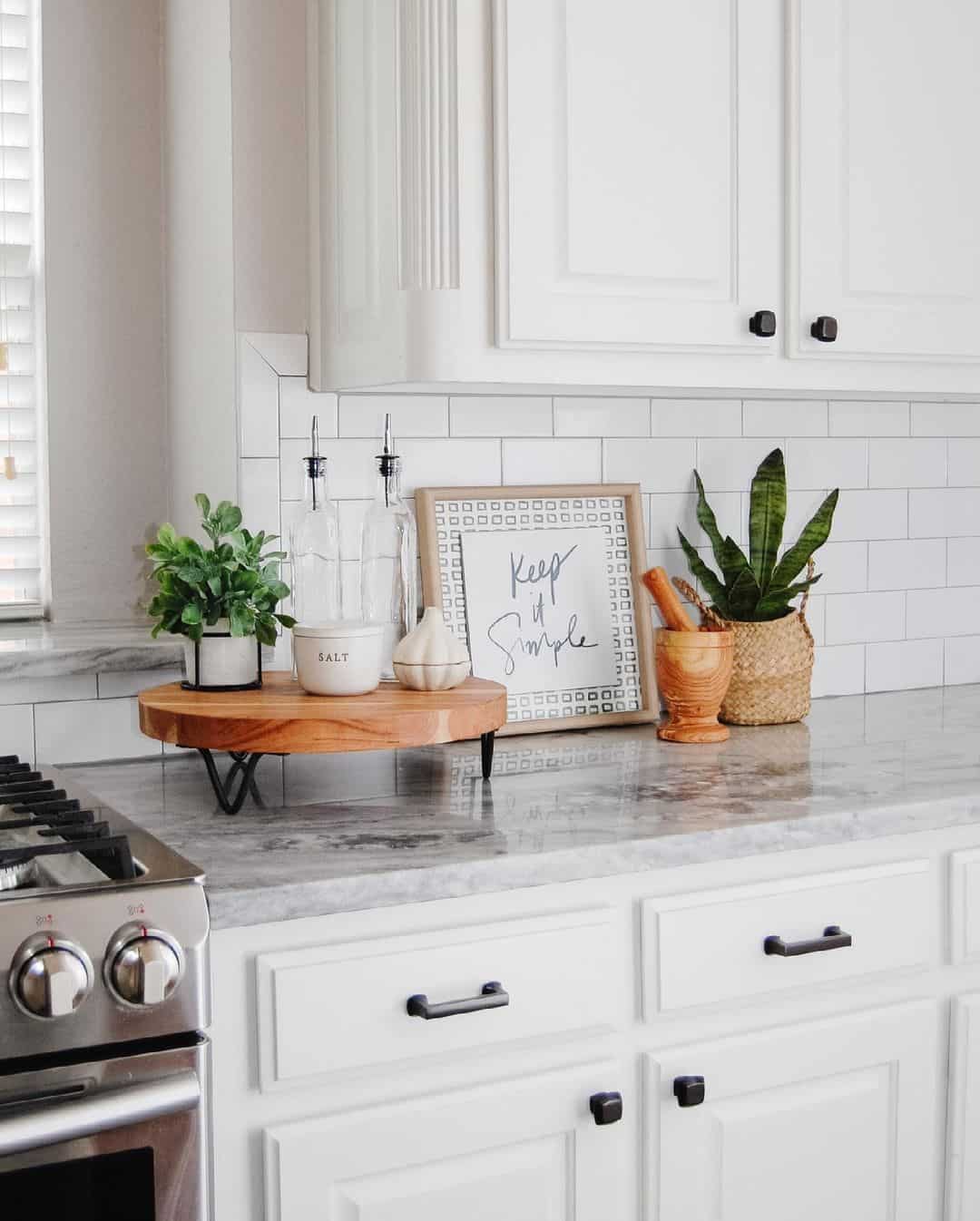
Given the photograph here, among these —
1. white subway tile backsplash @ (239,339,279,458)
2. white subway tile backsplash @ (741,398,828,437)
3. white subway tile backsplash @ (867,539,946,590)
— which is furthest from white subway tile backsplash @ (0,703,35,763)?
white subway tile backsplash @ (867,539,946,590)

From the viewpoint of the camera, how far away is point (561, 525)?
93.1 inches

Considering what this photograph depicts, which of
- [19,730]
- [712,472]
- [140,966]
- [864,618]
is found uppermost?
[712,472]

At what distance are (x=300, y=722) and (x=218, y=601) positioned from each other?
0.23 metres

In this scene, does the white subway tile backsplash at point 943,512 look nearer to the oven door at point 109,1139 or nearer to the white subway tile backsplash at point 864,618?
the white subway tile backsplash at point 864,618

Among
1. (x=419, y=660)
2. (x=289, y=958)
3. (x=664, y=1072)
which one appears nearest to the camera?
(x=289, y=958)

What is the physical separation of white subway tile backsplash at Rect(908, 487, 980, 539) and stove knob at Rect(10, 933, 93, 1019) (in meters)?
1.91

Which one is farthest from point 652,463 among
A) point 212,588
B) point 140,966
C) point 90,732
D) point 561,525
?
point 140,966

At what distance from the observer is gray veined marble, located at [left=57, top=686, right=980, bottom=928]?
5.02ft

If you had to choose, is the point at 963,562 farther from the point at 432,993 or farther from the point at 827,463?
the point at 432,993

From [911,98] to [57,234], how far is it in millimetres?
1317

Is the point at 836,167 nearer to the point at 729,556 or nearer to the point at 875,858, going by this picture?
the point at 729,556

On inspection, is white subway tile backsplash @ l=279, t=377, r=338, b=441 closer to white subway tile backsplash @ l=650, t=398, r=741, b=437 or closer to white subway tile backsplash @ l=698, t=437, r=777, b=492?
white subway tile backsplash @ l=650, t=398, r=741, b=437

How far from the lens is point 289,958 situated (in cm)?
147

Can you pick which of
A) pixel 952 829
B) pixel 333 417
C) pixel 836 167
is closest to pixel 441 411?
pixel 333 417
